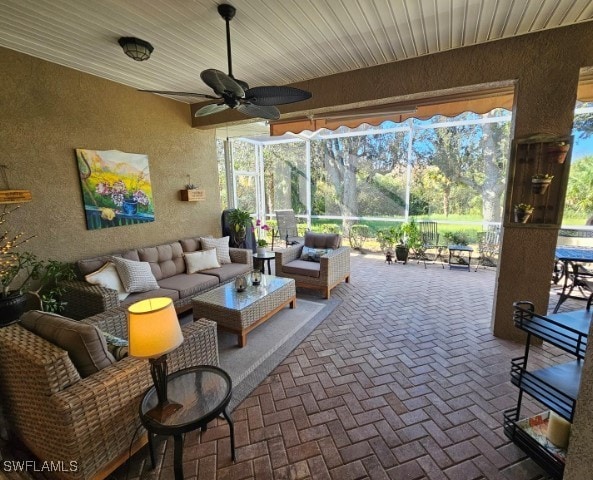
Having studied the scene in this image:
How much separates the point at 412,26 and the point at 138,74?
3.13 metres

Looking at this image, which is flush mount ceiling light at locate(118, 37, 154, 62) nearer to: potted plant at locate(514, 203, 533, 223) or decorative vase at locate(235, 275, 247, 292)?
decorative vase at locate(235, 275, 247, 292)

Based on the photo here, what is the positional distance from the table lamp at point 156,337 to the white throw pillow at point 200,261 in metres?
2.70

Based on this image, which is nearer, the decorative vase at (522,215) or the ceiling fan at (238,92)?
the ceiling fan at (238,92)

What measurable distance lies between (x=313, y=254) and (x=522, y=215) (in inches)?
106

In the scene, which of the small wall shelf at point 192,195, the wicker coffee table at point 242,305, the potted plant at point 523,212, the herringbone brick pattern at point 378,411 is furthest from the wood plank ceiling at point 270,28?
the herringbone brick pattern at point 378,411

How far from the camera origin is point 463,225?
624cm

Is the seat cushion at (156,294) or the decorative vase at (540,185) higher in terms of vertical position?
the decorative vase at (540,185)

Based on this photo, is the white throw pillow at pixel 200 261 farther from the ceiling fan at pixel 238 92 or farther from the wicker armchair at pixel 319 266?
the ceiling fan at pixel 238 92

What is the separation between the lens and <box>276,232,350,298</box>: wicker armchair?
412 centimetres

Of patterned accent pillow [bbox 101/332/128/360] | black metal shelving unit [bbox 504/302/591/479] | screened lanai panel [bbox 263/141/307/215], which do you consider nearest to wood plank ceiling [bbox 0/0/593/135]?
black metal shelving unit [bbox 504/302/591/479]

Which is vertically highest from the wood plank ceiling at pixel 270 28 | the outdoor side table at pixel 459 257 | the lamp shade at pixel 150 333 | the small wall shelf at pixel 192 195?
the wood plank ceiling at pixel 270 28

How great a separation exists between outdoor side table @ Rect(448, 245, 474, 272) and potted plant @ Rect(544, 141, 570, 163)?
127 inches

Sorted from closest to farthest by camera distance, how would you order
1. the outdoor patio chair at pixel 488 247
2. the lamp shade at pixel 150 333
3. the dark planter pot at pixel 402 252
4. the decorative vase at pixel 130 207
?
the lamp shade at pixel 150 333, the decorative vase at pixel 130 207, the outdoor patio chair at pixel 488 247, the dark planter pot at pixel 402 252

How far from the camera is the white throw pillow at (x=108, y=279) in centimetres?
308
